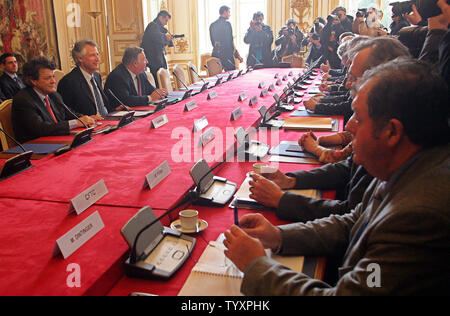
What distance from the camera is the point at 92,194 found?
1418mm

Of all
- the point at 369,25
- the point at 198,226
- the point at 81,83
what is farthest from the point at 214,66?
the point at 198,226

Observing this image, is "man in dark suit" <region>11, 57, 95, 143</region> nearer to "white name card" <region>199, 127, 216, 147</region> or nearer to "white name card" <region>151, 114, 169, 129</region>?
"white name card" <region>151, 114, 169, 129</region>

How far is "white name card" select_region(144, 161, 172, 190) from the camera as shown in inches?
60.8

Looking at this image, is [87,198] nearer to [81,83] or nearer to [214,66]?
[81,83]

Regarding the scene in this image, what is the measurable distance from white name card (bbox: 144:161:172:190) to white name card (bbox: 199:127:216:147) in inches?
19.1

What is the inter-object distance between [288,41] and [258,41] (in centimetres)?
69

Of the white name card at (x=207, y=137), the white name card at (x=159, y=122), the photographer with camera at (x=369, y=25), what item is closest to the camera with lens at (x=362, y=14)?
the photographer with camera at (x=369, y=25)

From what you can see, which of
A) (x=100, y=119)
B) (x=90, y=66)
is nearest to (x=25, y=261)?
(x=100, y=119)

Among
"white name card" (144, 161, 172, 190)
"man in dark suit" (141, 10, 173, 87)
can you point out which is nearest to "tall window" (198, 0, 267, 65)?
"man in dark suit" (141, 10, 173, 87)

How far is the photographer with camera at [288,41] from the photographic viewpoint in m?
8.45

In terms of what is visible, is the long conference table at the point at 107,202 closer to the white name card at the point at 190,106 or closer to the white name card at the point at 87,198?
the white name card at the point at 87,198

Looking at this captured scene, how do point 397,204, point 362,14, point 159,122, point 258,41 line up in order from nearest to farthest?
point 397,204 → point 159,122 → point 362,14 → point 258,41

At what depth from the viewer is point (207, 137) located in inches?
89.3
